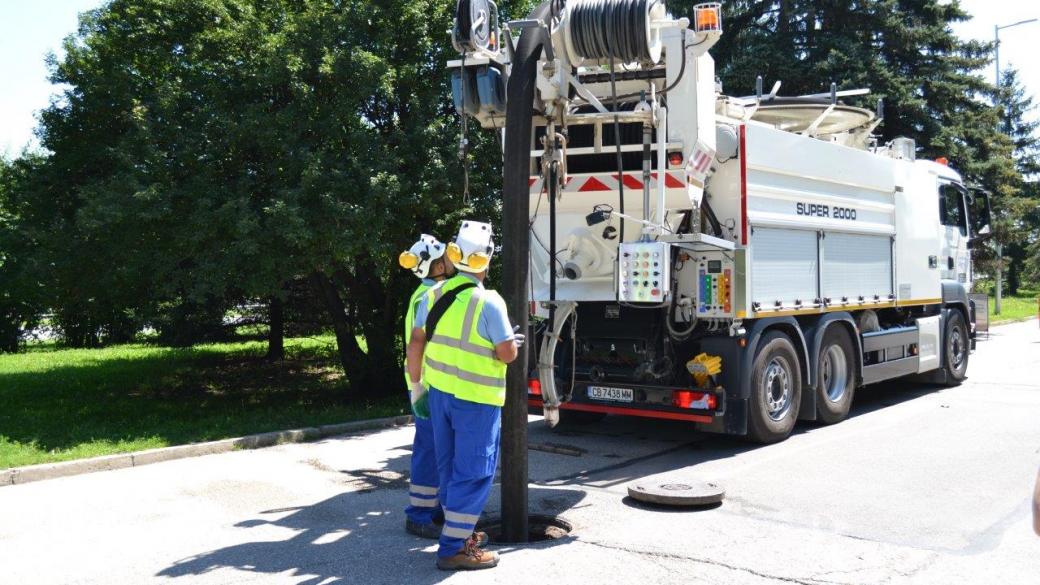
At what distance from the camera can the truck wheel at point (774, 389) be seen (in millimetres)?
8156

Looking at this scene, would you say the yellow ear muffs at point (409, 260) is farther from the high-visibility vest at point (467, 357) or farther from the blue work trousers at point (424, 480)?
the blue work trousers at point (424, 480)

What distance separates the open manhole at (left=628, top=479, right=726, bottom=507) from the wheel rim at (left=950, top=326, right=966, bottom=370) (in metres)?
7.94

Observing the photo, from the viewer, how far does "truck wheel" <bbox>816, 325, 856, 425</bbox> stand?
9.49 metres

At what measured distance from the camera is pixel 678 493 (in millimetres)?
6277

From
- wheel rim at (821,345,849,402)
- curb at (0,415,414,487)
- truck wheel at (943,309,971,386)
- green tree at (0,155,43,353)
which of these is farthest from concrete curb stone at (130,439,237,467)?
truck wheel at (943,309,971,386)

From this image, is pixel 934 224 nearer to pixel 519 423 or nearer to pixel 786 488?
pixel 786 488

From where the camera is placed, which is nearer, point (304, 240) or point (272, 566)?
point (272, 566)

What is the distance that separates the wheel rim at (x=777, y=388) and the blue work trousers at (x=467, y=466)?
4.16 metres

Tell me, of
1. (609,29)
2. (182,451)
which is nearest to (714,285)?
(609,29)

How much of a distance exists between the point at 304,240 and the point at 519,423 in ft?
15.9

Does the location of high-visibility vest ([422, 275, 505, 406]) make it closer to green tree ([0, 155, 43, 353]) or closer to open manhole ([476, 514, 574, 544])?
open manhole ([476, 514, 574, 544])

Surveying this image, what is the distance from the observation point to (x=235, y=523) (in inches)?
237

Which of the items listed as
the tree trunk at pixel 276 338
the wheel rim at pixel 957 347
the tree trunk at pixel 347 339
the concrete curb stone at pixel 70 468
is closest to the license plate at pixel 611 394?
the concrete curb stone at pixel 70 468

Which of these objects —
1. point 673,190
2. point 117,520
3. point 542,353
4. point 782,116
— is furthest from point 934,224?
point 117,520
